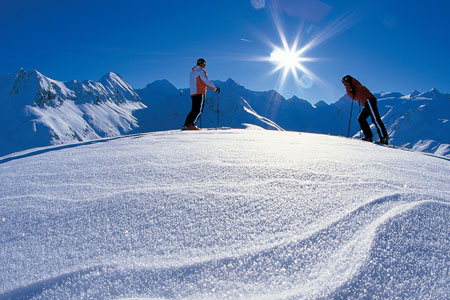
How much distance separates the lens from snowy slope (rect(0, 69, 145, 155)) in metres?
122

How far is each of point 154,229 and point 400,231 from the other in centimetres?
123

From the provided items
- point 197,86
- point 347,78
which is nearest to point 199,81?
point 197,86

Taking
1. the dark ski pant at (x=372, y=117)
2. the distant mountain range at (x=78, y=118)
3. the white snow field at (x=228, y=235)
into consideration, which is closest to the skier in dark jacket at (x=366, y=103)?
the dark ski pant at (x=372, y=117)

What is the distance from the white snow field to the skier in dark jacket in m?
5.02

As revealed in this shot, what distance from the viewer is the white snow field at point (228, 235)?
0.83 metres

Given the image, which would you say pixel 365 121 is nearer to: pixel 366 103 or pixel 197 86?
pixel 366 103

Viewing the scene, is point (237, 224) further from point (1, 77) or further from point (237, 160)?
point (1, 77)

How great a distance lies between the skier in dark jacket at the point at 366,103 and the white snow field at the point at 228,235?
5.02 m

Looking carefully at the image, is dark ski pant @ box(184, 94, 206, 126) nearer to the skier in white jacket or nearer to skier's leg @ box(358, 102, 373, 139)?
the skier in white jacket

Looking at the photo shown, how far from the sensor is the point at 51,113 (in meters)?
145

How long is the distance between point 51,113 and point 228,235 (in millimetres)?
185901

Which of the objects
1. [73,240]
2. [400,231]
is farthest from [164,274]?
[400,231]

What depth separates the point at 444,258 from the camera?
0.95 meters

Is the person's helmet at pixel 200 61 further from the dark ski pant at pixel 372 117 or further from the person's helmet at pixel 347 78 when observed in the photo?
the dark ski pant at pixel 372 117
